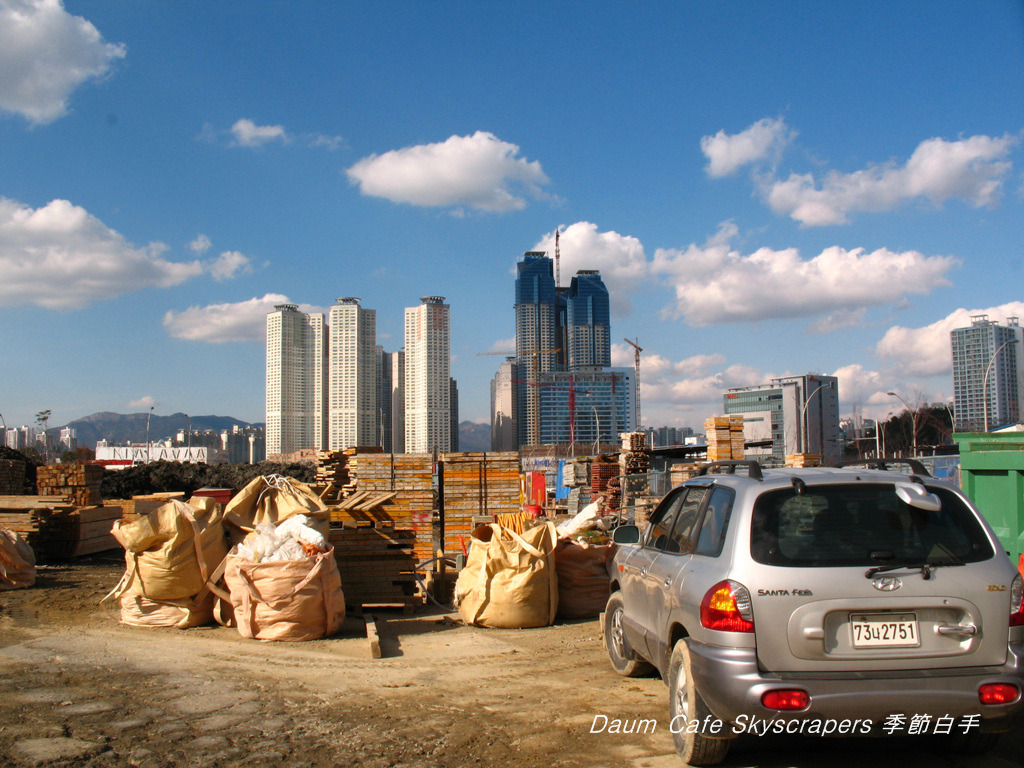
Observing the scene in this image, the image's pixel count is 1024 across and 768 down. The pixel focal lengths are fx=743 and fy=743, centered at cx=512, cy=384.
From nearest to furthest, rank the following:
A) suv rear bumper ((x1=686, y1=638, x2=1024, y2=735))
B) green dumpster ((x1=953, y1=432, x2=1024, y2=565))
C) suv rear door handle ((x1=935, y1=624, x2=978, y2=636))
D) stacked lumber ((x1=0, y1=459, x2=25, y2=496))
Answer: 1. suv rear bumper ((x1=686, y1=638, x2=1024, y2=735))
2. suv rear door handle ((x1=935, y1=624, x2=978, y2=636))
3. green dumpster ((x1=953, y1=432, x2=1024, y2=565))
4. stacked lumber ((x1=0, y1=459, x2=25, y2=496))

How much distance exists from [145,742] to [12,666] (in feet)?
9.46

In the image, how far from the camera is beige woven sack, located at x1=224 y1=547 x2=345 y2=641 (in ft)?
26.5

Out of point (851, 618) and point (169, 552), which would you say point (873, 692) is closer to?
point (851, 618)

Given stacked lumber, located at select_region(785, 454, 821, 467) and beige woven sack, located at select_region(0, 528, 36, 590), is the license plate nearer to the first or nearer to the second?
beige woven sack, located at select_region(0, 528, 36, 590)

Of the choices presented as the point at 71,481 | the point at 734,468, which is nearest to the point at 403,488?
the point at 71,481

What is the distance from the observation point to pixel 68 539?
16.2 metres

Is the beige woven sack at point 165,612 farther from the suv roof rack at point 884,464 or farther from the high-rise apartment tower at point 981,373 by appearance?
the high-rise apartment tower at point 981,373

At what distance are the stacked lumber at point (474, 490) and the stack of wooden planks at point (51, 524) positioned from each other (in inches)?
289

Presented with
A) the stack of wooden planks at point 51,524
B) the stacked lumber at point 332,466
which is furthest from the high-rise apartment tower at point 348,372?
the stack of wooden planks at point 51,524

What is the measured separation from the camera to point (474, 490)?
16500mm

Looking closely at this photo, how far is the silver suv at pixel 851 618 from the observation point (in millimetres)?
3812

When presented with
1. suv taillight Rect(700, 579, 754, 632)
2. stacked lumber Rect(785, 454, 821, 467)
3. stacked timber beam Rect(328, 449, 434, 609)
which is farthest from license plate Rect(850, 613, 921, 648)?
stacked lumber Rect(785, 454, 821, 467)

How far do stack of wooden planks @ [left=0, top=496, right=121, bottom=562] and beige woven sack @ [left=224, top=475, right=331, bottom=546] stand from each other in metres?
8.60

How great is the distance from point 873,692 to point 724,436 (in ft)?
70.1
